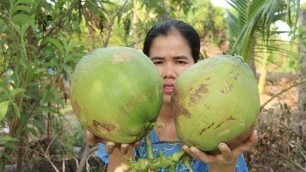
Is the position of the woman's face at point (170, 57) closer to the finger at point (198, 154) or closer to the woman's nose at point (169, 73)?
the woman's nose at point (169, 73)

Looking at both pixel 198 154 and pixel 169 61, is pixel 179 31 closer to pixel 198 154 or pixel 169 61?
pixel 169 61

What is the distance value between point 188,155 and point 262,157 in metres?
3.20

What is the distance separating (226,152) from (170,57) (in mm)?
788

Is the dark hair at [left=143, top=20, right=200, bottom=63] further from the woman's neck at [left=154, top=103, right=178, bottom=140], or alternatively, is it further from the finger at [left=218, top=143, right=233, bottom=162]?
the finger at [left=218, top=143, right=233, bottom=162]

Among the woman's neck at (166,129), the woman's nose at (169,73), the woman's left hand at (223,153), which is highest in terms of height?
the woman's nose at (169,73)

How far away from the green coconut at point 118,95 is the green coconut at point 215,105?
91mm

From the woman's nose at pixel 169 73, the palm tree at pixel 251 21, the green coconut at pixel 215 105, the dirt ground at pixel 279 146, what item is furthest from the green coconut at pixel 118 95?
the dirt ground at pixel 279 146

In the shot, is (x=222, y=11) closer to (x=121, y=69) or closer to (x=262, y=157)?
(x=262, y=157)

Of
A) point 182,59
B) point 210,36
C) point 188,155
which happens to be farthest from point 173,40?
point 210,36

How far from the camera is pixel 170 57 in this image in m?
1.84

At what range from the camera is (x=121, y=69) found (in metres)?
1.14

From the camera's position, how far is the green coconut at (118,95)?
111 cm

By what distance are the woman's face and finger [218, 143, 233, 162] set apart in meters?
0.60

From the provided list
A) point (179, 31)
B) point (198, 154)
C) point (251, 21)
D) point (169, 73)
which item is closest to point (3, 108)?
point (169, 73)
